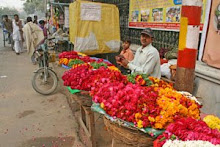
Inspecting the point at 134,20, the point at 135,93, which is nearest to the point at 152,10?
the point at 134,20

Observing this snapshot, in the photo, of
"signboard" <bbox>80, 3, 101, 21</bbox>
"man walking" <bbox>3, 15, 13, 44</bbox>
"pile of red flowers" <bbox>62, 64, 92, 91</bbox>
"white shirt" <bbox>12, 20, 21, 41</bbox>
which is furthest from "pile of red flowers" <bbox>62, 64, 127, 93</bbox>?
"man walking" <bbox>3, 15, 13, 44</bbox>

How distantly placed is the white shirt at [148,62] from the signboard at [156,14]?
169 cm

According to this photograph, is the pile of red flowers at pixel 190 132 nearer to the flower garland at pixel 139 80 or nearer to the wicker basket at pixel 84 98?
the flower garland at pixel 139 80

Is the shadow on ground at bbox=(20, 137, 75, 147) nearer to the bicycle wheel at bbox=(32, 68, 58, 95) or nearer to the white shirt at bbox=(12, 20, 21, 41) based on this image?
the bicycle wheel at bbox=(32, 68, 58, 95)

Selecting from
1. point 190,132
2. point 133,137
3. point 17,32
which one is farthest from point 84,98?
point 17,32

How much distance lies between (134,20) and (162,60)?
2550mm

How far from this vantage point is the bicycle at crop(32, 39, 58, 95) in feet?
18.9

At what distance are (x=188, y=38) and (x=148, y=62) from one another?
3.88 feet

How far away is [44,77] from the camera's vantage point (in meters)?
5.88

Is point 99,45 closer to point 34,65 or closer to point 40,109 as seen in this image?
point 40,109

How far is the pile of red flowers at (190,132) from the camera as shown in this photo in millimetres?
1538

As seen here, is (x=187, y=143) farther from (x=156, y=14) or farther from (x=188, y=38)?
(x=156, y=14)

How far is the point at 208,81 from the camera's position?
4129 millimetres

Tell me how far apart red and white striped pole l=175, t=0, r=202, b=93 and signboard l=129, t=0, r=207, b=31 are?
2.43m
